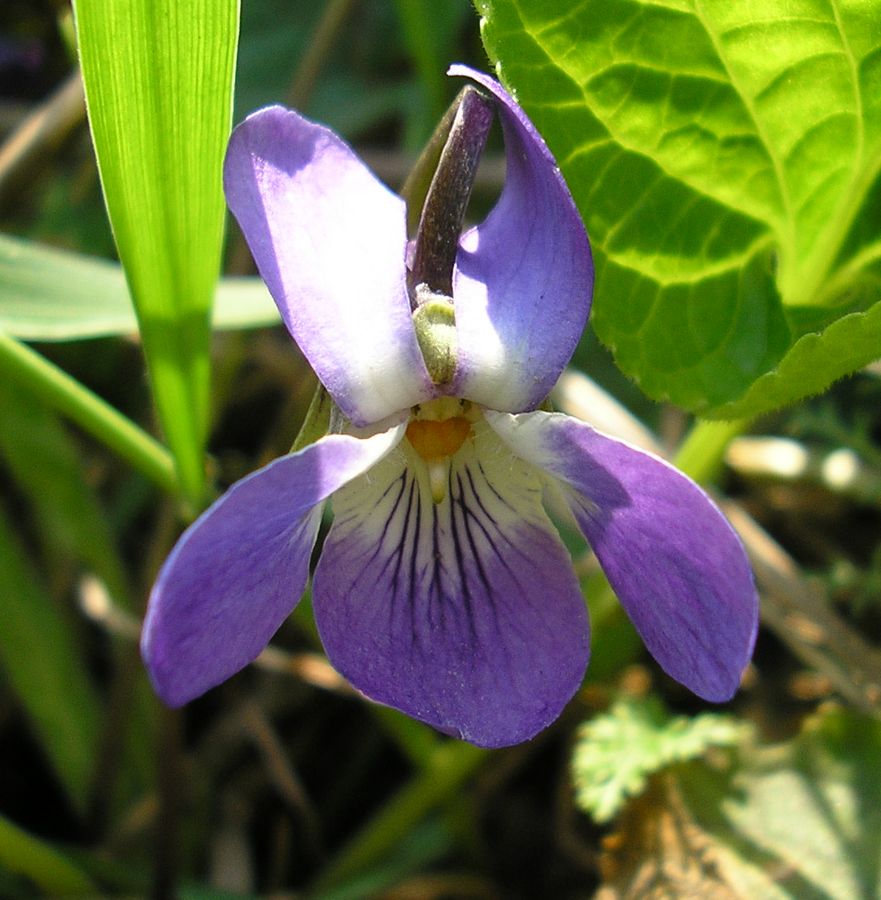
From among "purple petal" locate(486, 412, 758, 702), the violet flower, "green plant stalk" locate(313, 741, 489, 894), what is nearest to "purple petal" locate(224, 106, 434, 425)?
the violet flower

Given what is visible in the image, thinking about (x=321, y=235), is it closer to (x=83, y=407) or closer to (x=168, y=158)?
(x=168, y=158)

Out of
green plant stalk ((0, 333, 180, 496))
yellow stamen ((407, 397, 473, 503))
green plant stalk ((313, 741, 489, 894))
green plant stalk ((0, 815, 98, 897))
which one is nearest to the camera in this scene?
yellow stamen ((407, 397, 473, 503))

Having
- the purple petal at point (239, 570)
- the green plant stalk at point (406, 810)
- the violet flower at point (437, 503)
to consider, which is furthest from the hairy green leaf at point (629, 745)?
the purple petal at point (239, 570)

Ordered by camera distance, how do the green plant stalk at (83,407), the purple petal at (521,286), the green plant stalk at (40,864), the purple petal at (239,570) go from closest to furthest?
the purple petal at (239,570) < the purple petal at (521,286) < the green plant stalk at (83,407) < the green plant stalk at (40,864)

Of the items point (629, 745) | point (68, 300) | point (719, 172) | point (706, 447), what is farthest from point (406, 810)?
point (719, 172)

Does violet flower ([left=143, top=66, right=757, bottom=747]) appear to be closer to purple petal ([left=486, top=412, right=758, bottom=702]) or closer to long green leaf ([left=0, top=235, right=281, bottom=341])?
purple petal ([left=486, top=412, right=758, bottom=702])

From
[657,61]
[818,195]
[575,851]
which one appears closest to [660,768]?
[575,851]

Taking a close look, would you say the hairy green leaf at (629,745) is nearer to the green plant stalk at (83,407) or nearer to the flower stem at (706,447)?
the flower stem at (706,447)
